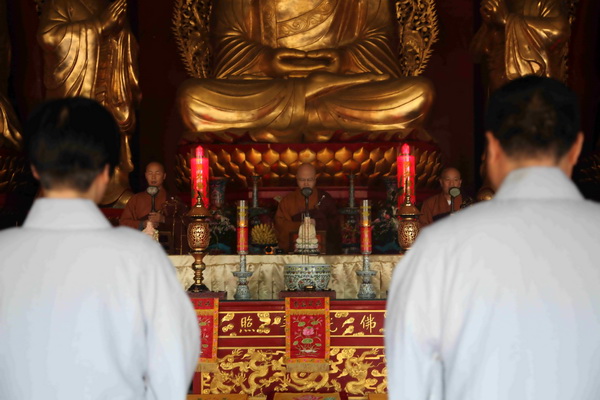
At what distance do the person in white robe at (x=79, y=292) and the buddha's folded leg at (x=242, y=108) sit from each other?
4917 millimetres

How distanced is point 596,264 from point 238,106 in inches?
204

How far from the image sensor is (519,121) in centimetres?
171

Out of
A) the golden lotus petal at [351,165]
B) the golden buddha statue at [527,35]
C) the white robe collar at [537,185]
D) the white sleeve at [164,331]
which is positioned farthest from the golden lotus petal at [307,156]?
the white robe collar at [537,185]

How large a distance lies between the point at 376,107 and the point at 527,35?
1.10 m

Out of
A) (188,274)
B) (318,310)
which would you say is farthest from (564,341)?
(188,274)

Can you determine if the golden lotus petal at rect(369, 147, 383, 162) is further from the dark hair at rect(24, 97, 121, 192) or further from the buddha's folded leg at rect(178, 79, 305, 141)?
the dark hair at rect(24, 97, 121, 192)

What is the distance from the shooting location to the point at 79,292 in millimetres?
1767

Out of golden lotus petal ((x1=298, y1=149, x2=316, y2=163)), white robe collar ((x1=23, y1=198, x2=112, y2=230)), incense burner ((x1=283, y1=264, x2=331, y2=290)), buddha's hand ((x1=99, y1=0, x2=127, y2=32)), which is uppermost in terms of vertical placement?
buddha's hand ((x1=99, y1=0, x2=127, y2=32))

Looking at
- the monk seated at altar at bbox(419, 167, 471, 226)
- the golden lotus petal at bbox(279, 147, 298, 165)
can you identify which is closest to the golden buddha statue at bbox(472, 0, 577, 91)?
the monk seated at altar at bbox(419, 167, 471, 226)

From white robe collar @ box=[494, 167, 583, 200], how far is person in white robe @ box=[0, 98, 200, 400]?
63 centimetres

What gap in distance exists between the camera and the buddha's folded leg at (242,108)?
6.73 metres

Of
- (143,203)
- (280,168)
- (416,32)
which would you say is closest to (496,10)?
(416,32)

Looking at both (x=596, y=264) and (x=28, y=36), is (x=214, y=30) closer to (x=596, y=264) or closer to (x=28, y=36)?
(x=28, y=36)

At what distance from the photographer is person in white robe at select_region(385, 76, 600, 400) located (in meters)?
1.66
